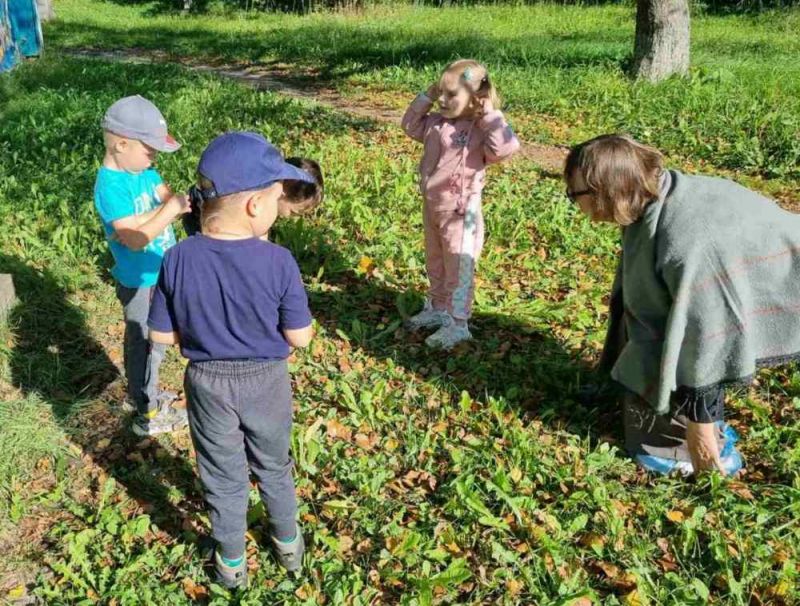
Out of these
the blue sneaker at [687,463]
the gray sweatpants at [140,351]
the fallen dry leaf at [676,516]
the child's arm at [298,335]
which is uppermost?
the child's arm at [298,335]

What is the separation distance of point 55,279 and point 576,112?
6250 mm

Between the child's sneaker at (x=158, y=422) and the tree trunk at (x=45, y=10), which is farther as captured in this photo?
the tree trunk at (x=45, y=10)

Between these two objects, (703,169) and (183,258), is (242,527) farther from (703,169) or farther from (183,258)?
(703,169)

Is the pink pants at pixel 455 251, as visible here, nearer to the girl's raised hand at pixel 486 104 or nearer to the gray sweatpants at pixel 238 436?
the girl's raised hand at pixel 486 104

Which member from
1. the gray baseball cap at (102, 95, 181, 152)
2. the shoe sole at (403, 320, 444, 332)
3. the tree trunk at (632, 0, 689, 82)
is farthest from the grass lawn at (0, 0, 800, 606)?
the tree trunk at (632, 0, 689, 82)

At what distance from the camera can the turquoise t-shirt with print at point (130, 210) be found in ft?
10.00

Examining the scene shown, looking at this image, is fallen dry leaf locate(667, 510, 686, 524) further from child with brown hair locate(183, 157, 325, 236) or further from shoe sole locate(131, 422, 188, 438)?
shoe sole locate(131, 422, 188, 438)

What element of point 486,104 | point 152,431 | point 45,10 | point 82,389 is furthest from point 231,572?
point 45,10

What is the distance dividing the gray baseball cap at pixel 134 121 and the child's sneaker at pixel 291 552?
65.3 inches

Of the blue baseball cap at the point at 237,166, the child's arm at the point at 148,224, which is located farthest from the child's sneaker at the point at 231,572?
the blue baseball cap at the point at 237,166

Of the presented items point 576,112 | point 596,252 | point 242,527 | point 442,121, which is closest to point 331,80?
point 576,112

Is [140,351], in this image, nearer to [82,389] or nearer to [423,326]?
[82,389]

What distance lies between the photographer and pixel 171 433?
3586 mm

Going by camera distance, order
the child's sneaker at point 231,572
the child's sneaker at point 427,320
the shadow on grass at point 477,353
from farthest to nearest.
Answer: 1. the child's sneaker at point 427,320
2. the shadow on grass at point 477,353
3. the child's sneaker at point 231,572
